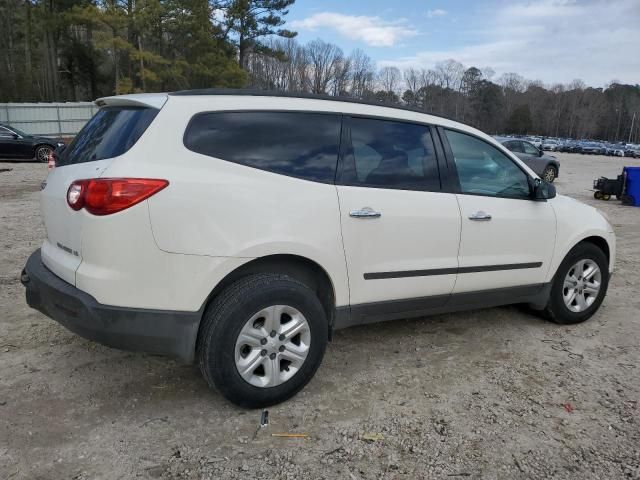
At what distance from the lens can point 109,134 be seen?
2951mm

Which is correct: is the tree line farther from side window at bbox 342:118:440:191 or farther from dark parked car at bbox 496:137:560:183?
side window at bbox 342:118:440:191

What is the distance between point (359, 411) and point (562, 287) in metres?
2.43

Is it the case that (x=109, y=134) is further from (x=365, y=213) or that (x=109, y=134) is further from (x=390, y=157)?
(x=390, y=157)

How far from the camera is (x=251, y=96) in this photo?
311 centimetres

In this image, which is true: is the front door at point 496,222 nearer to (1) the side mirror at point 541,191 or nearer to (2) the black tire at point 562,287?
(1) the side mirror at point 541,191

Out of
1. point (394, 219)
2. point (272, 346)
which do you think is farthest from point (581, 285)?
point (272, 346)

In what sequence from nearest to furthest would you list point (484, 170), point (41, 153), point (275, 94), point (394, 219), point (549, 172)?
point (275, 94) → point (394, 219) → point (484, 170) → point (41, 153) → point (549, 172)

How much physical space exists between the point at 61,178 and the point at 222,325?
1.32 meters

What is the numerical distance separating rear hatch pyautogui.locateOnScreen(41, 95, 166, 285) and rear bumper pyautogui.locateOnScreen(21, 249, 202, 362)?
5.6 inches

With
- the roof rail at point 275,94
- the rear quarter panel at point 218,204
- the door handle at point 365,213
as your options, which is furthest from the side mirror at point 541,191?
the rear quarter panel at point 218,204

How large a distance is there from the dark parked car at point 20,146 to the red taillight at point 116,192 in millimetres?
17345

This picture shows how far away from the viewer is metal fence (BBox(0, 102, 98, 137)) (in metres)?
26.4

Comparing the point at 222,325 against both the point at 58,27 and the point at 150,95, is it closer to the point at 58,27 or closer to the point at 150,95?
the point at 150,95

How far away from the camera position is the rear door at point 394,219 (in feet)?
10.7
